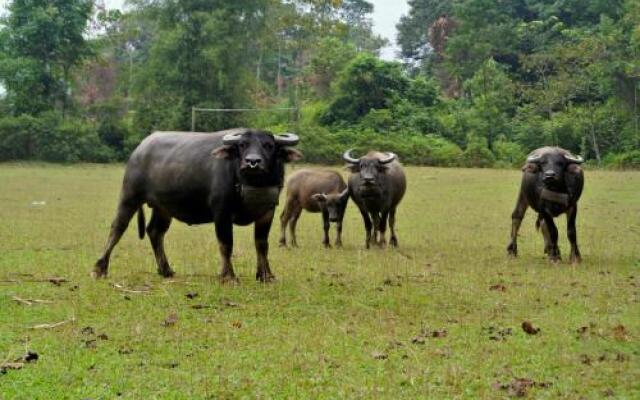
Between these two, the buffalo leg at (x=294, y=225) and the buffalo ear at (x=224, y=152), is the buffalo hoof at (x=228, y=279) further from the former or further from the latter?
the buffalo leg at (x=294, y=225)

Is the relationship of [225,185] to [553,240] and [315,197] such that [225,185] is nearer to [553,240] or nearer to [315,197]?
[553,240]

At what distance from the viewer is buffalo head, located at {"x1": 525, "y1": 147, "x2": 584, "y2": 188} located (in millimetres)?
11375

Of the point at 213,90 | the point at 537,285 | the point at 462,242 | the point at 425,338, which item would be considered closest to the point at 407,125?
the point at 213,90

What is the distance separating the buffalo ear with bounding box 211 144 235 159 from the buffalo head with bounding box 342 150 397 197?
470 centimetres

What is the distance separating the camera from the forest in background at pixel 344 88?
4050cm

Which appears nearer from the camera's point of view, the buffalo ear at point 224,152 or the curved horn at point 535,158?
the buffalo ear at point 224,152

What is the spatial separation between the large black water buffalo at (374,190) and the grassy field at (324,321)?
464 millimetres

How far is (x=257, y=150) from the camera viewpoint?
8.59 m

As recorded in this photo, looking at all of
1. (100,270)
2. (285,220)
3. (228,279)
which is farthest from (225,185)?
(285,220)

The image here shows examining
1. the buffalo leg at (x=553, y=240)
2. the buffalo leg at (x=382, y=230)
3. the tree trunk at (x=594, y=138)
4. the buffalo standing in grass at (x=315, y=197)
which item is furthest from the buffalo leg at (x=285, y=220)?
the tree trunk at (x=594, y=138)

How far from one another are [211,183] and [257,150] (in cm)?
83

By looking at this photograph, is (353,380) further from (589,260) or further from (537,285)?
(589,260)


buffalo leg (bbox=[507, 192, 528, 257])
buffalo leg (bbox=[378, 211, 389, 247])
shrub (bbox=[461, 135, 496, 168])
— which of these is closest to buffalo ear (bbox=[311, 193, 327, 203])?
buffalo leg (bbox=[378, 211, 389, 247])

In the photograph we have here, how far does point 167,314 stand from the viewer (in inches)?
288
